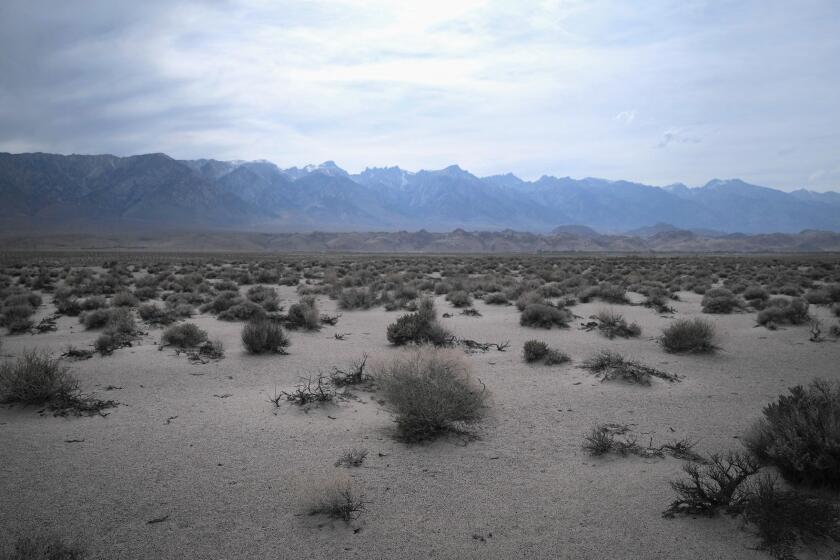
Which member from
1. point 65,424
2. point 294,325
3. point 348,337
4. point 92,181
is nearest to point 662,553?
point 65,424

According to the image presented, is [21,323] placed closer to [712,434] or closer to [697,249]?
[712,434]

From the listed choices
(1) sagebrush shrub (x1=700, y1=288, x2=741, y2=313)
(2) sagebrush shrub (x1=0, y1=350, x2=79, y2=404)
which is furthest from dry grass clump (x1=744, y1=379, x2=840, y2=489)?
(1) sagebrush shrub (x1=700, y1=288, x2=741, y2=313)

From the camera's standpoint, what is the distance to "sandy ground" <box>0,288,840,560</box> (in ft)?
14.2

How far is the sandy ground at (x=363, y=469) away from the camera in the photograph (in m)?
4.33

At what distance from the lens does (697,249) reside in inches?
5477

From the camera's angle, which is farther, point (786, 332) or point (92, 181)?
point (92, 181)

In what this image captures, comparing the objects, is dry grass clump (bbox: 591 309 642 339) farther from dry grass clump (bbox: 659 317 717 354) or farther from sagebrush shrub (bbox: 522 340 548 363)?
sagebrush shrub (bbox: 522 340 548 363)

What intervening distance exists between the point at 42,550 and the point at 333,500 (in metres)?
2.29

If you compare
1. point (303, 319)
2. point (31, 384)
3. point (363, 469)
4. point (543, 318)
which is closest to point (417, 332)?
point (303, 319)

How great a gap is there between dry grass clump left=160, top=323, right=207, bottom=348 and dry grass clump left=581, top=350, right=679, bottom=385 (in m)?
8.89

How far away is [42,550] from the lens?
387 cm

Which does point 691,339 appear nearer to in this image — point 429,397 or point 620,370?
point 620,370

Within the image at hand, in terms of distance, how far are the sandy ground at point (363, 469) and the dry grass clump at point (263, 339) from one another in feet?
3.46

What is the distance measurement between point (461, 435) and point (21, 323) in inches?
530
